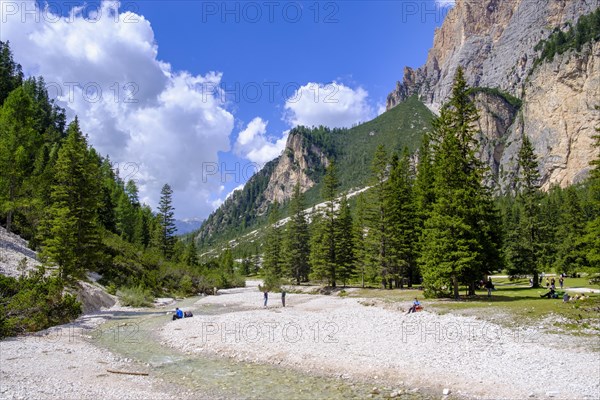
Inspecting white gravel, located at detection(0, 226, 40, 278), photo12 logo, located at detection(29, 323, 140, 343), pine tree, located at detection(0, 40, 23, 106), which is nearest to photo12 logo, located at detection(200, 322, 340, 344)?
photo12 logo, located at detection(29, 323, 140, 343)

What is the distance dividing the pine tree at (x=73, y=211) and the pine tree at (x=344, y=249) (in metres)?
33.9

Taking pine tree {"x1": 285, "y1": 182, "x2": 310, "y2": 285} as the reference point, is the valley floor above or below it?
below

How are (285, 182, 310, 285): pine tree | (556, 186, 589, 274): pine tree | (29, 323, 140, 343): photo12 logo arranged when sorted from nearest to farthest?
(29, 323, 140, 343): photo12 logo, (556, 186, 589, 274): pine tree, (285, 182, 310, 285): pine tree

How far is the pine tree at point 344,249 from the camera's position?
2226 inches

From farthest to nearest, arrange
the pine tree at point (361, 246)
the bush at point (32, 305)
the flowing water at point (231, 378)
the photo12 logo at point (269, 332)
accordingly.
Answer: the pine tree at point (361, 246) < the photo12 logo at point (269, 332) < the bush at point (32, 305) < the flowing water at point (231, 378)

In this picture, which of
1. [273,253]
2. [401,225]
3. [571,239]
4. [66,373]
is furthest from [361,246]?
[66,373]

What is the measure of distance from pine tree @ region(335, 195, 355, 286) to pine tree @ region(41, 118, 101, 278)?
1335 inches

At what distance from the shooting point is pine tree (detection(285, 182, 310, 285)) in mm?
73000

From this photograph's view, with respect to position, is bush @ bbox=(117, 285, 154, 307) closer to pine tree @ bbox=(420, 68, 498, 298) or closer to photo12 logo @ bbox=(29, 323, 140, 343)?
photo12 logo @ bbox=(29, 323, 140, 343)

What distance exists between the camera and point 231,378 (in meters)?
14.8

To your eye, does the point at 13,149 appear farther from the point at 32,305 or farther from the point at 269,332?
the point at 269,332

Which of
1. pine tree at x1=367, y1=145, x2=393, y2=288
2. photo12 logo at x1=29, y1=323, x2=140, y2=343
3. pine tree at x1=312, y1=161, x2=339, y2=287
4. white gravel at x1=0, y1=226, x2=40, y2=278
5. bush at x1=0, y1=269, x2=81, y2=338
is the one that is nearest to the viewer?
bush at x1=0, y1=269, x2=81, y2=338

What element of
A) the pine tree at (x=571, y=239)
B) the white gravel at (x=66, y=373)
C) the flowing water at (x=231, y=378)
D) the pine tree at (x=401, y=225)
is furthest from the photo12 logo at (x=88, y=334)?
the pine tree at (x=571, y=239)

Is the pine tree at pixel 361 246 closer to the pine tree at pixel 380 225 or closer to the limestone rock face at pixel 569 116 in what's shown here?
the pine tree at pixel 380 225
